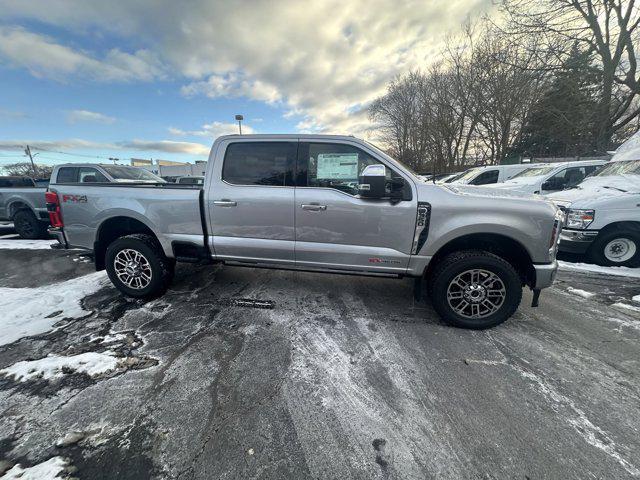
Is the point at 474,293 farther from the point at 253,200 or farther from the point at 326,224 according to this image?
the point at 253,200

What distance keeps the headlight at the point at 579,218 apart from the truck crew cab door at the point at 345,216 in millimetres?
4340

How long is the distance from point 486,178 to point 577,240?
669 cm

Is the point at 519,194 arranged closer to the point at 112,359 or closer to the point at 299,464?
the point at 299,464

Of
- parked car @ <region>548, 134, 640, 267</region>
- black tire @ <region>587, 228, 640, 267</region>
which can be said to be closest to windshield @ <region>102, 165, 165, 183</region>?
parked car @ <region>548, 134, 640, 267</region>

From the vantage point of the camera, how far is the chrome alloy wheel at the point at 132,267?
3627 mm

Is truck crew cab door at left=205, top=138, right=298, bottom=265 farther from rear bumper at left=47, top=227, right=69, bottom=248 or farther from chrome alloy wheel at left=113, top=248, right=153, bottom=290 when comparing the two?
rear bumper at left=47, top=227, right=69, bottom=248

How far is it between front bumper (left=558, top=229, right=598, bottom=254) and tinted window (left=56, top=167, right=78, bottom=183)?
11.4m

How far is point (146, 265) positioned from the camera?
3.65m

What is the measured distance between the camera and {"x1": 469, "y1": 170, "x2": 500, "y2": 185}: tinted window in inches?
431

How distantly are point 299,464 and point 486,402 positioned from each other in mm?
1478

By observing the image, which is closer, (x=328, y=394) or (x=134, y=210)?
(x=328, y=394)

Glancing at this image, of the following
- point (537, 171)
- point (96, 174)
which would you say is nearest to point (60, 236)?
point (96, 174)

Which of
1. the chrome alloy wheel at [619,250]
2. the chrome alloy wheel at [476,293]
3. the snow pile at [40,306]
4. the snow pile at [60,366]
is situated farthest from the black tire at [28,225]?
the chrome alloy wheel at [619,250]

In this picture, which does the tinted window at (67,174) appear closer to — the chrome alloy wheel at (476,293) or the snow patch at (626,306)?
the chrome alloy wheel at (476,293)
